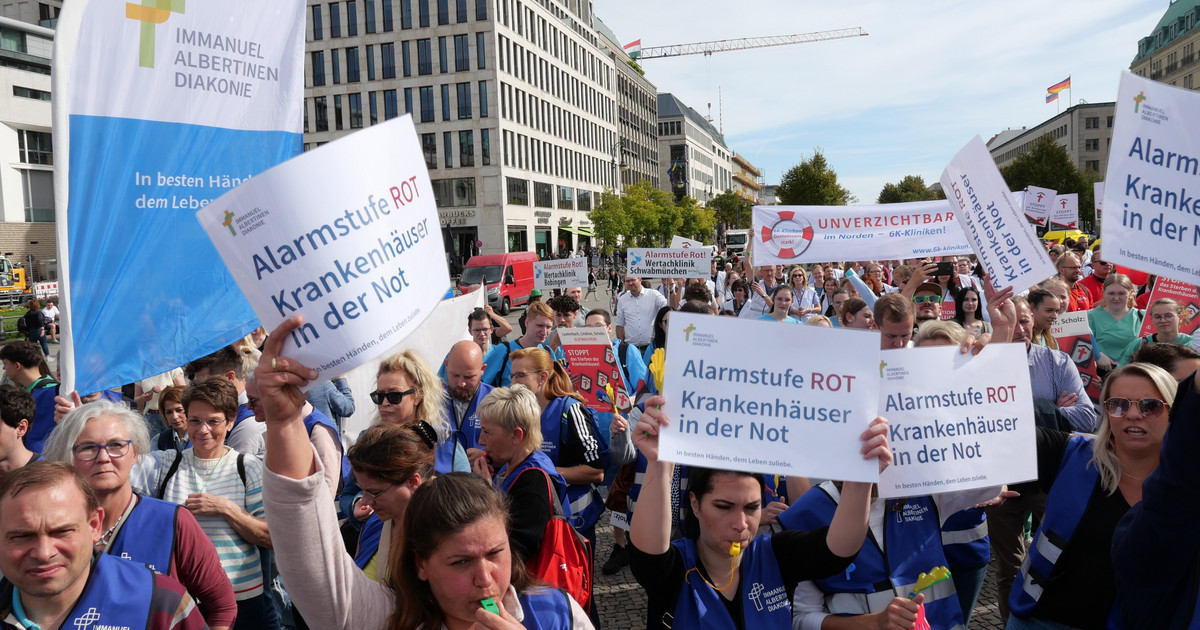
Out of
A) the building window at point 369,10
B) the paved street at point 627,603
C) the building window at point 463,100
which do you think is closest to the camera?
the paved street at point 627,603

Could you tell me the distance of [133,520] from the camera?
2.86 metres

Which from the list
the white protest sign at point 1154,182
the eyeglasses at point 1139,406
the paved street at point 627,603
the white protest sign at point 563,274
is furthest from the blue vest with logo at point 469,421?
the white protest sign at point 563,274

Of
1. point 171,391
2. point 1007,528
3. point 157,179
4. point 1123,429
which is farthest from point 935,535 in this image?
point 171,391

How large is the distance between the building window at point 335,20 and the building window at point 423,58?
6063 millimetres

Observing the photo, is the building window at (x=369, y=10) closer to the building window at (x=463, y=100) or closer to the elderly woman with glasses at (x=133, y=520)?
the building window at (x=463, y=100)

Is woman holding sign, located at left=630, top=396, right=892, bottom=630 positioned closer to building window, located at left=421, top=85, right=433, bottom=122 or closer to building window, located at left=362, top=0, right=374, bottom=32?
building window, located at left=421, top=85, right=433, bottom=122

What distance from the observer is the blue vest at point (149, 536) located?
9.15ft

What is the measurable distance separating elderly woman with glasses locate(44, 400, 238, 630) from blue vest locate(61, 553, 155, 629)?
0.49 m

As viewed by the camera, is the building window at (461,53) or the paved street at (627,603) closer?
the paved street at (627,603)

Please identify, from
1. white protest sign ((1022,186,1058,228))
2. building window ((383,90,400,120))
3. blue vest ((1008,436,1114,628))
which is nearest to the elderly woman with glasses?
blue vest ((1008,436,1114,628))

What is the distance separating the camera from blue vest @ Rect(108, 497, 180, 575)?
110 inches

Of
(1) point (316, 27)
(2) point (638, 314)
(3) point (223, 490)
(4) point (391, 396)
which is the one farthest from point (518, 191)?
(3) point (223, 490)

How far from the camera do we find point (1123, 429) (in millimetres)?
2830

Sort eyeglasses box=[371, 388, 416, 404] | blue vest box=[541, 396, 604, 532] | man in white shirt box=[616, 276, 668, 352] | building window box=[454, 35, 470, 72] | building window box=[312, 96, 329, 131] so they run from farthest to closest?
1. building window box=[312, 96, 329, 131]
2. building window box=[454, 35, 470, 72]
3. man in white shirt box=[616, 276, 668, 352]
4. blue vest box=[541, 396, 604, 532]
5. eyeglasses box=[371, 388, 416, 404]
